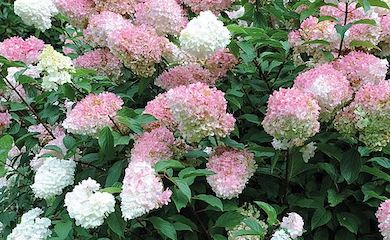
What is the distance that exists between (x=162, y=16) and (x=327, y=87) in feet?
2.26

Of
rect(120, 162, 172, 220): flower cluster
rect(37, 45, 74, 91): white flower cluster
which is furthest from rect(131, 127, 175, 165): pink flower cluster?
rect(37, 45, 74, 91): white flower cluster

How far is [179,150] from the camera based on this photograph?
2.00 metres

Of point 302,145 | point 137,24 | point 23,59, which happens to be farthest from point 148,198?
point 23,59

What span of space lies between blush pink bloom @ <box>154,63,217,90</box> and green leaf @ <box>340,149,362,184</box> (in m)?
0.56

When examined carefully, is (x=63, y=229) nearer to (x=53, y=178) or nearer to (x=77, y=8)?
(x=53, y=178)

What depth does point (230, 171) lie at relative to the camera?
1.90 m

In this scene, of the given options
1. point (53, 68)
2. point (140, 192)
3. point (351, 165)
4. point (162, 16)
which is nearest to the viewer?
point (140, 192)

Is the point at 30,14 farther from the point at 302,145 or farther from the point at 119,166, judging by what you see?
the point at 302,145

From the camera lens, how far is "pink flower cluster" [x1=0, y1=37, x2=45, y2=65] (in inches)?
96.2

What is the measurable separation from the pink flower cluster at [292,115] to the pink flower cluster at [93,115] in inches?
20.2

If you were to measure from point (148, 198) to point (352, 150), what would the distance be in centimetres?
74

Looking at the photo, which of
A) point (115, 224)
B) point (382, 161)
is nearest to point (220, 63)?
point (382, 161)

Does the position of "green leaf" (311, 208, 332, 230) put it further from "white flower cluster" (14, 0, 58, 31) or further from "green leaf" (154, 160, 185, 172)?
"white flower cluster" (14, 0, 58, 31)

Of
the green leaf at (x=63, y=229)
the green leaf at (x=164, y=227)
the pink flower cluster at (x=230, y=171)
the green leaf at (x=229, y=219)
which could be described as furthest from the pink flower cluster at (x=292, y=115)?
the green leaf at (x=63, y=229)
